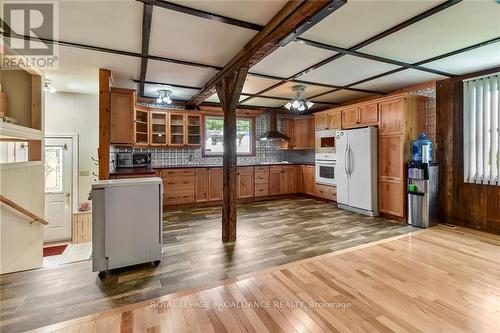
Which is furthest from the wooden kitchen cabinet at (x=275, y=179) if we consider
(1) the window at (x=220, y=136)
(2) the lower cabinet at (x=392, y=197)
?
(2) the lower cabinet at (x=392, y=197)

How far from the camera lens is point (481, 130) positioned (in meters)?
3.79

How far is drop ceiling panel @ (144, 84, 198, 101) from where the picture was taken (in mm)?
4566

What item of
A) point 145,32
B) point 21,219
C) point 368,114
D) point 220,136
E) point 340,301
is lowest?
point 340,301

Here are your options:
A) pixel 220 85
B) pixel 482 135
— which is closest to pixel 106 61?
pixel 220 85

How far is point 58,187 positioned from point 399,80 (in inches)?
281

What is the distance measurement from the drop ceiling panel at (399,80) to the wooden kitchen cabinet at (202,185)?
3676 mm

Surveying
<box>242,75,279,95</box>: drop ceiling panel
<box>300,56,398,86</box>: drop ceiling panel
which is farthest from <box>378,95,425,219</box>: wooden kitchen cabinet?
<box>242,75,279,95</box>: drop ceiling panel

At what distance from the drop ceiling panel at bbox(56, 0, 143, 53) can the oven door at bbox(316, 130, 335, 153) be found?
4.42 m

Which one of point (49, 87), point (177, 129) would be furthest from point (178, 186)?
point (49, 87)

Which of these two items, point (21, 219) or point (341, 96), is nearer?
point (21, 219)

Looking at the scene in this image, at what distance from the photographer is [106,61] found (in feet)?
10.7

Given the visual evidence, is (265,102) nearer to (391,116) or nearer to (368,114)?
(368,114)

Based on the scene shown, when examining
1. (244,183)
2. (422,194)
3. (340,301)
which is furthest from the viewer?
(244,183)

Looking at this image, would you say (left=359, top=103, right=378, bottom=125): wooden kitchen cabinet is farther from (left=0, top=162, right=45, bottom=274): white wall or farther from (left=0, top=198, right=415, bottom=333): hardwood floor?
(left=0, top=162, right=45, bottom=274): white wall
